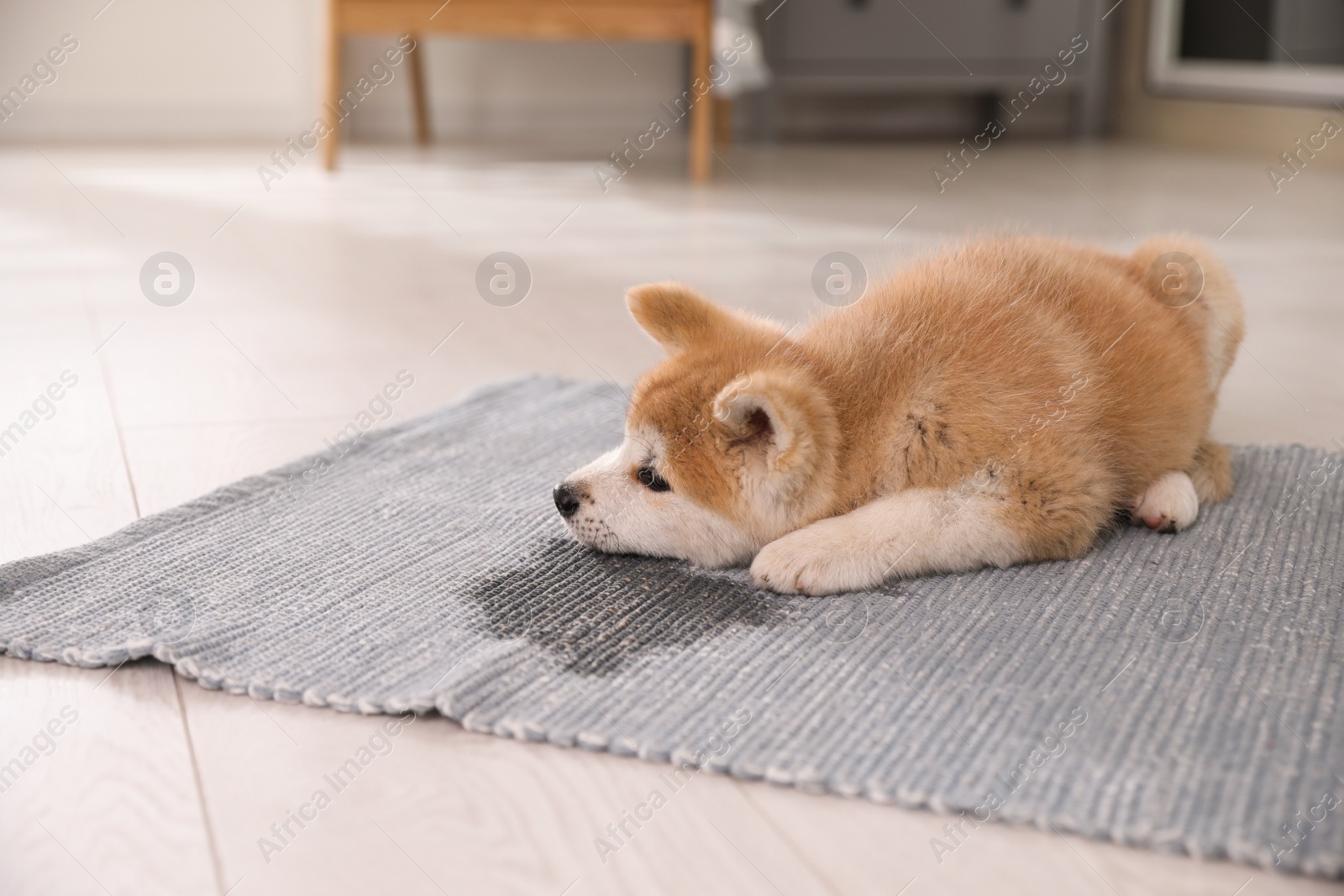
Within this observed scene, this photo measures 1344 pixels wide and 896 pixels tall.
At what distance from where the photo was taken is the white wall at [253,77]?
521cm

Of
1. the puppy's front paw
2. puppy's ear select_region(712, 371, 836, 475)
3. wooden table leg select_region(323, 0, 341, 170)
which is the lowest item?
the puppy's front paw

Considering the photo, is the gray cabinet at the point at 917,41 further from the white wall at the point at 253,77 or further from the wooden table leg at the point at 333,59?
the wooden table leg at the point at 333,59

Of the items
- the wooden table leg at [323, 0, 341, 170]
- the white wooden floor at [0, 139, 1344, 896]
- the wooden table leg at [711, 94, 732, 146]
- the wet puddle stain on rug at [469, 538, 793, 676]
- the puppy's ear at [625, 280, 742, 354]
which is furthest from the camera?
the wooden table leg at [711, 94, 732, 146]

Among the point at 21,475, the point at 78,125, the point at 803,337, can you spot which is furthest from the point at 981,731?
the point at 78,125

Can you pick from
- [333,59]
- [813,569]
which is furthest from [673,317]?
[333,59]

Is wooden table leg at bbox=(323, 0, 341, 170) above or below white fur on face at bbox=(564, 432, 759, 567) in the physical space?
above

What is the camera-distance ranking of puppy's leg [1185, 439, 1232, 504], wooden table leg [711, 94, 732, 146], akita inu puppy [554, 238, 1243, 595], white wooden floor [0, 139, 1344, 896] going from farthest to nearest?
wooden table leg [711, 94, 732, 146] → puppy's leg [1185, 439, 1232, 504] → akita inu puppy [554, 238, 1243, 595] → white wooden floor [0, 139, 1344, 896]

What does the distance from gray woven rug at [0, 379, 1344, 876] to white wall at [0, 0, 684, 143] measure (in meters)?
4.38

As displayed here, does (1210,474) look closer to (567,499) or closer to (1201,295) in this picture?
(1201,295)

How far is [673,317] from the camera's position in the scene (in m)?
1.48

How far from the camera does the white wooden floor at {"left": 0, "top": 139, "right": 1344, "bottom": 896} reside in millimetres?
903

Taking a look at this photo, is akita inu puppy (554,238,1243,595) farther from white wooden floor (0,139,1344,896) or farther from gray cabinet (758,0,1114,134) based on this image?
gray cabinet (758,0,1114,134)

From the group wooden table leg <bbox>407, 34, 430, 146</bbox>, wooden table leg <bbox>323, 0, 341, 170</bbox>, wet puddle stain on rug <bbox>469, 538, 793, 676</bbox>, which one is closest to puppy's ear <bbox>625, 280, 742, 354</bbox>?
wet puddle stain on rug <bbox>469, 538, 793, 676</bbox>

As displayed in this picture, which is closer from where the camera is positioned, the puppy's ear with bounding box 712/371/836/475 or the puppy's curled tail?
the puppy's ear with bounding box 712/371/836/475
